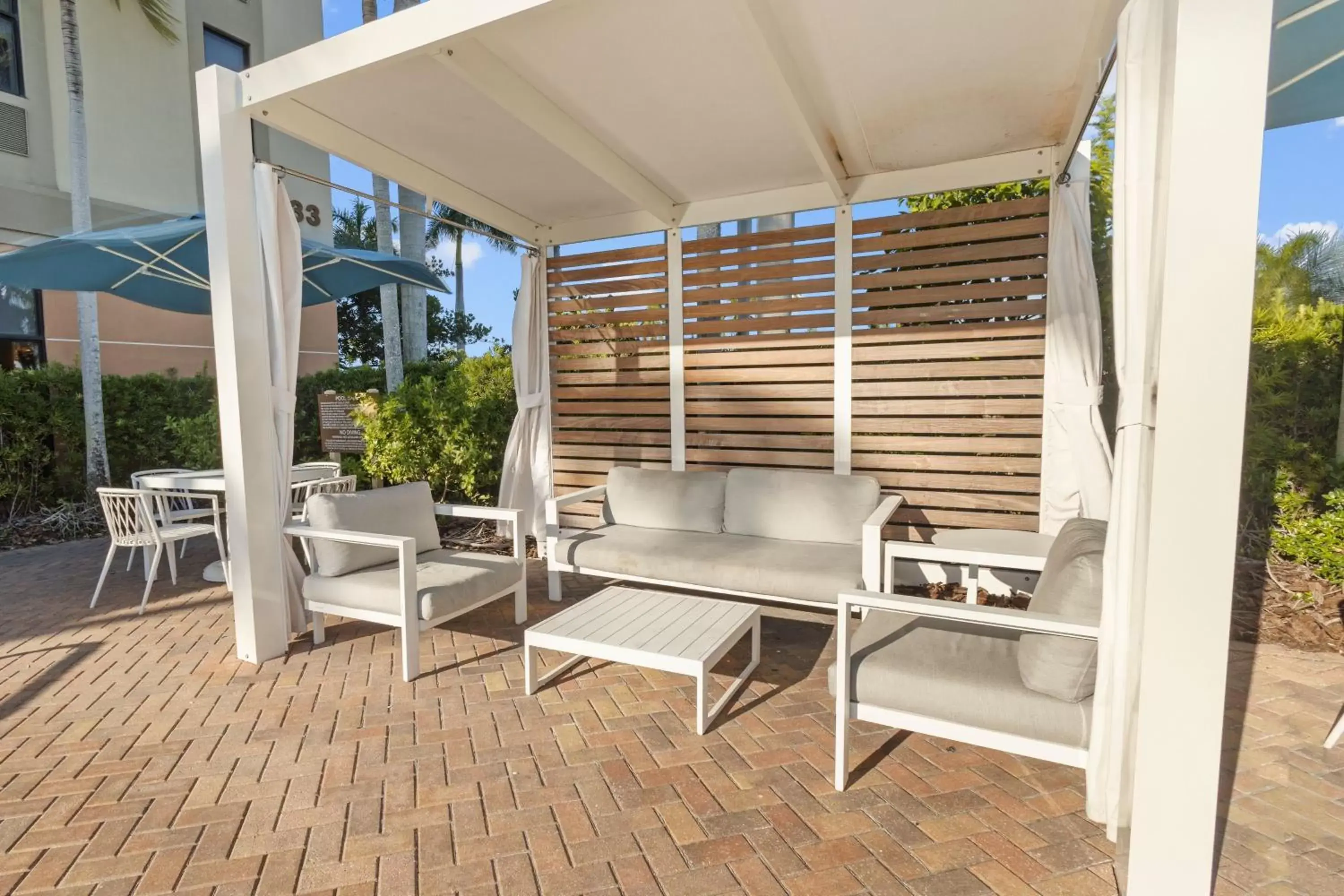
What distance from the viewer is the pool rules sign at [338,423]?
6160mm

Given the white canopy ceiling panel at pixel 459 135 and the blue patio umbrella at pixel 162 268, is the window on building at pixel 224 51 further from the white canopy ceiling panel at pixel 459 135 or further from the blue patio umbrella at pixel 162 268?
the white canopy ceiling panel at pixel 459 135

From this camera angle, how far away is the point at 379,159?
4.07 metres

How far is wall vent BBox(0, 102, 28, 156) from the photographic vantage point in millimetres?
8266

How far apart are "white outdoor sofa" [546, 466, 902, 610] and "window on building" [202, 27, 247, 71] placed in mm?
10718

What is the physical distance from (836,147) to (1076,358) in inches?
74.1

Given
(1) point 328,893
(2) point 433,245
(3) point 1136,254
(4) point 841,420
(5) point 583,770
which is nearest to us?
(3) point 1136,254

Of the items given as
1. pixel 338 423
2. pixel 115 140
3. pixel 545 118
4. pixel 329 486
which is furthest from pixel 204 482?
pixel 115 140

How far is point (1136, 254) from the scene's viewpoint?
1.79m

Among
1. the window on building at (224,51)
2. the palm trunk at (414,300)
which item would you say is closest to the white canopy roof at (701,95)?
the palm trunk at (414,300)

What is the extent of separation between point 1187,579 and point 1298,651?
2.75 metres

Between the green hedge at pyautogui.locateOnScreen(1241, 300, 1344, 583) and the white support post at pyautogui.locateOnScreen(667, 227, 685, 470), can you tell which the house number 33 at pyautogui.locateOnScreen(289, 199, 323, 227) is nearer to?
the white support post at pyautogui.locateOnScreen(667, 227, 685, 470)

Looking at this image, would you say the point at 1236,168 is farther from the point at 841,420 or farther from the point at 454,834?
the point at 841,420

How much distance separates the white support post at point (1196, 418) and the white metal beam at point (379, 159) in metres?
2.81

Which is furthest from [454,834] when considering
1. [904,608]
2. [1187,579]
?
[1187,579]
